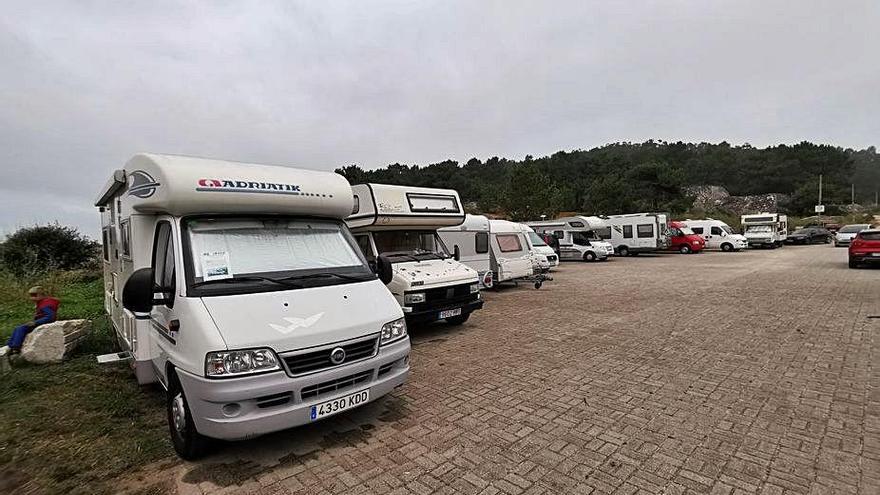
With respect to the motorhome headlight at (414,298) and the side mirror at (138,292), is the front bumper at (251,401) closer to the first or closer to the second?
the side mirror at (138,292)

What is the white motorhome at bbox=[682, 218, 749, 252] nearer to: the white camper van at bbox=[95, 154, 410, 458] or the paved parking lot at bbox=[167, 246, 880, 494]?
the paved parking lot at bbox=[167, 246, 880, 494]

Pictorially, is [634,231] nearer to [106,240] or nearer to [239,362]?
[106,240]

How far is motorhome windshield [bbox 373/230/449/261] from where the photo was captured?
28.3ft

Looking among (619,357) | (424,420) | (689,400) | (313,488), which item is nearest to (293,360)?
(313,488)

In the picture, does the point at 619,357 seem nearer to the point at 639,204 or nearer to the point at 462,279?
the point at 462,279

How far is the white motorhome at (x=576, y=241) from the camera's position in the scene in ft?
83.8

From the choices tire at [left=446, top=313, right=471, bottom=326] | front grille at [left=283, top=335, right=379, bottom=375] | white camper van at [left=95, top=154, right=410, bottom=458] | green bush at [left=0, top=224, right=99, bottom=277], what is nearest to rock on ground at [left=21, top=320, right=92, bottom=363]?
white camper van at [left=95, top=154, right=410, bottom=458]

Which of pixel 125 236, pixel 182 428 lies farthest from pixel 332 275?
pixel 125 236

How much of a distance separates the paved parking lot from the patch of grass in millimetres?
625

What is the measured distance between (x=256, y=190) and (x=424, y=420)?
2777mm

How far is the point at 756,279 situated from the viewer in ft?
48.9

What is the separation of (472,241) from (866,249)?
15539 millimetres

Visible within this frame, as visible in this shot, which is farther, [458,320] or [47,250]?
[47,250]

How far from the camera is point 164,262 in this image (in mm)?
4465
